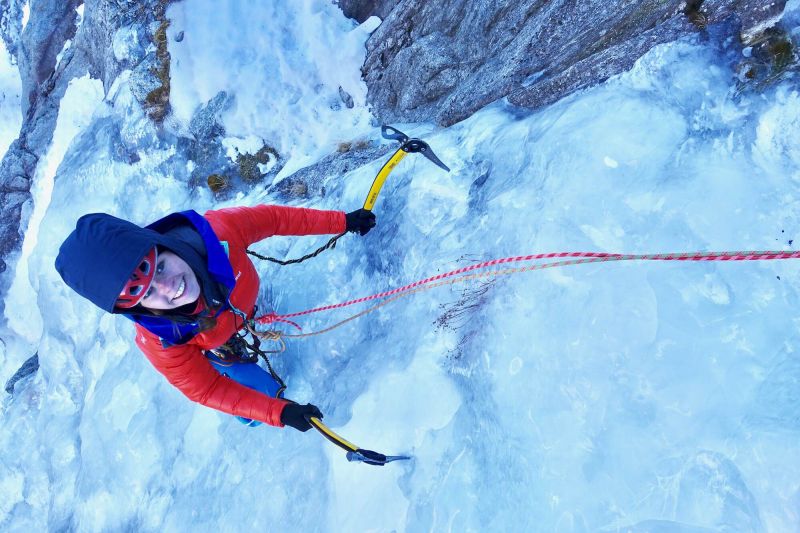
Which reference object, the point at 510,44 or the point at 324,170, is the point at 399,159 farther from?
the point at 324,170

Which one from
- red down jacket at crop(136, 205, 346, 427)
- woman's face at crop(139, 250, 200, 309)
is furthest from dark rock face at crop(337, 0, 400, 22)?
woman's face at crop(139, 250, 200, 309)

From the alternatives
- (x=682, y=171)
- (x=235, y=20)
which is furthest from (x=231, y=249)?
(x=235, y=20)

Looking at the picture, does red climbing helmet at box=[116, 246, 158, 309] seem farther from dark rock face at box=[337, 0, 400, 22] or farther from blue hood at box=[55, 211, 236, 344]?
dark rock face at box=[337, 0, 400, 22]

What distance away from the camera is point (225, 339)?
343cm

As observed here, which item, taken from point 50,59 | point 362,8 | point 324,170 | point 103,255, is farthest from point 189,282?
point 50,59

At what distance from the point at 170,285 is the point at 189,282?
0.14 m

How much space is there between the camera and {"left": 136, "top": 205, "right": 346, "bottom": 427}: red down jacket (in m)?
3.09

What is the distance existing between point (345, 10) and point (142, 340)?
6.08 m

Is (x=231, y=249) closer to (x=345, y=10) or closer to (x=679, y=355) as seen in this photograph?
(x=679, y=355)

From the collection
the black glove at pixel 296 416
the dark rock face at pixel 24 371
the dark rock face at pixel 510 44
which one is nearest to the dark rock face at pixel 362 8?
the dark rock face at pixel 510 44

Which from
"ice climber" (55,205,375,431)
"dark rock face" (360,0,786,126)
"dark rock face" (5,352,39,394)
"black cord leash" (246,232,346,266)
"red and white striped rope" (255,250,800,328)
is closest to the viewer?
"red and white striped rope" (255,250,800,328)

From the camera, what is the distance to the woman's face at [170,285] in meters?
2.61

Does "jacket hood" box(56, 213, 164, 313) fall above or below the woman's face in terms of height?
above

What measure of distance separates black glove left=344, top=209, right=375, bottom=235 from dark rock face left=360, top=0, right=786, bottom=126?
1663mm
